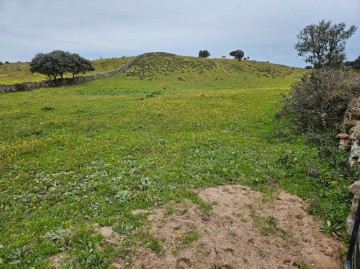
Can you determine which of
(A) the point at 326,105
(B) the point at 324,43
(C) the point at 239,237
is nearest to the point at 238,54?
(B) the point at 324,43

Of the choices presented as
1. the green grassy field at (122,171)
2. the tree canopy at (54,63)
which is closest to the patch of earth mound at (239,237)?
the green grassy field at (122,171)

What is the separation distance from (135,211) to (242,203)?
3437 millimetres

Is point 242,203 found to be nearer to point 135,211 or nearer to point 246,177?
point 246,177

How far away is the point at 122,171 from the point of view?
11367mm

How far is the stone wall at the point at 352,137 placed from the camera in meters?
7.61

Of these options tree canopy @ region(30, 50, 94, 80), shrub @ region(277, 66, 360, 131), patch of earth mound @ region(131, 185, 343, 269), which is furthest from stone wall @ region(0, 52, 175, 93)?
patch of earth mound @ region(131, 185, 343, 269)

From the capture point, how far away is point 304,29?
50062mm

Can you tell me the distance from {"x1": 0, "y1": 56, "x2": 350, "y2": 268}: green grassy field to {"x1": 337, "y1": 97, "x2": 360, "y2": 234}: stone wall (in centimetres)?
68

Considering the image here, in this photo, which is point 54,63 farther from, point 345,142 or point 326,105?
point 345,142

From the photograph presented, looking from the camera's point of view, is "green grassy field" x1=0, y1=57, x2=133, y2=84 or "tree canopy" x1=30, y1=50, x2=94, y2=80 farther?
"green grassy field" x1=0, y1=57, x2=133, y2=84

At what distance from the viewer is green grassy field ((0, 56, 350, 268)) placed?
292 inches

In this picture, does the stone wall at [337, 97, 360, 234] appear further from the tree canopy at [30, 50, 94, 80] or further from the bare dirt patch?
the tree canopy at [30, 50, 94, 80]

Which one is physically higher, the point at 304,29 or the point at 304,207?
the point at 304,29

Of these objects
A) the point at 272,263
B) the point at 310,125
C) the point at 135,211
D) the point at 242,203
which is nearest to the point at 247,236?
the point at 272,263
